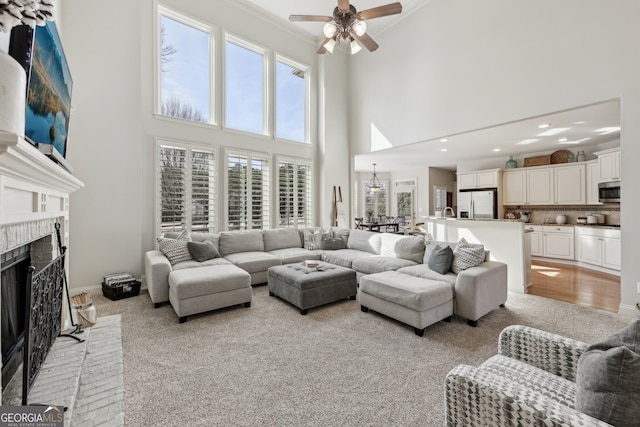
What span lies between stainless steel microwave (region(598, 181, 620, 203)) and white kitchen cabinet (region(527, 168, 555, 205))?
0.92m

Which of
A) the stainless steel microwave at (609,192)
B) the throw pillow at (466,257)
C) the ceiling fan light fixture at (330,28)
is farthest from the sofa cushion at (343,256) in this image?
the stainless steel microwave at (609,192)

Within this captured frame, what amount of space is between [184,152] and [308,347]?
13.0 ft

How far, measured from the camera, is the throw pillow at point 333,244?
5.32 metres

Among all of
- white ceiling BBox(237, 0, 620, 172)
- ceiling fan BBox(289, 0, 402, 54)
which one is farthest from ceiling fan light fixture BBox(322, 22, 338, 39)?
white ceiling BBox(237, 0, 620, 172)

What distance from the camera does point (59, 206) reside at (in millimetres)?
2375

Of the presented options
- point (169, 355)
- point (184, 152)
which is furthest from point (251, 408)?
point (184, 152)

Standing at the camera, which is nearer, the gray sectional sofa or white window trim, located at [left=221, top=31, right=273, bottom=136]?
the gray sectional sofa

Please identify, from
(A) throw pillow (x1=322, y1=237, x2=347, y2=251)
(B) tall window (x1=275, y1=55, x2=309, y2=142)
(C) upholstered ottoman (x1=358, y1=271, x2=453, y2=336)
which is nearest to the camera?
(C) upholstered ottoman (x1=358, y1=271, x2=453, y2=336)

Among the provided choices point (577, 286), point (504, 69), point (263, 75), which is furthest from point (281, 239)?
point (577, 286)

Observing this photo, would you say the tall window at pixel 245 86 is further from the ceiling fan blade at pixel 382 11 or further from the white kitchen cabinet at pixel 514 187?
the white kitchen cabinet at pixel 514 187

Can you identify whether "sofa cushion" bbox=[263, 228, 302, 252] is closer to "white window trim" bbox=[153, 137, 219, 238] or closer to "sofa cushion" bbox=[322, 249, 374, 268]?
"sofa cushion" bbox=[322, 249, 374, 268]

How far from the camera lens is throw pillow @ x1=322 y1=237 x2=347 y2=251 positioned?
5.32m

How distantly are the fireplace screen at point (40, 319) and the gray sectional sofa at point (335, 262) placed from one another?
107cm

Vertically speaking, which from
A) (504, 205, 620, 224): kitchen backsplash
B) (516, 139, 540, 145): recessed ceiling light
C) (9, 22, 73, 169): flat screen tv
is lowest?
(504, 205, 620, 224): kitchen backsplash
